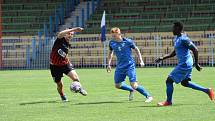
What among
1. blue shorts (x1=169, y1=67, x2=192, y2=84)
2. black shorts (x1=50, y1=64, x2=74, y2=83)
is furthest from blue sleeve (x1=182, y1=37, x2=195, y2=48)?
black shorts (x1=50, y1=64, x2=74, y2=83)

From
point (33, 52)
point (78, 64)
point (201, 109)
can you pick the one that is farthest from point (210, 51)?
point (201, 109)

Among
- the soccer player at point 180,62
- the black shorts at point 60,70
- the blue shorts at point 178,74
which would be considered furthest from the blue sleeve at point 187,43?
the black shorts at point 60,70

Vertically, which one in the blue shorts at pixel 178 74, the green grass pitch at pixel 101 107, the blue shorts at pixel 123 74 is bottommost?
the green grass pitch at pixel 101 107

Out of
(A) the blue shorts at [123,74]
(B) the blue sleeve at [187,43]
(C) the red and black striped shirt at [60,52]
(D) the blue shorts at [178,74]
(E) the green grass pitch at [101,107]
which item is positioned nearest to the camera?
(E) the green grass pitch at [101,107]

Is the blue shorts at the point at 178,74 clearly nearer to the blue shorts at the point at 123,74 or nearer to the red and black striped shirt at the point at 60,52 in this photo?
the blue shorts at the point at 123,74

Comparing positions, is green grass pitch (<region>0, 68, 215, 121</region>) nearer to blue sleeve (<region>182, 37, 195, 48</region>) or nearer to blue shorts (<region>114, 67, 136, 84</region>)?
blue shorts (<region>114, 67, 136, 84</region>)

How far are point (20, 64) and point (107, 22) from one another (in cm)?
660

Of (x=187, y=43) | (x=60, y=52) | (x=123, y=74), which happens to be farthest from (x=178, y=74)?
(x=60, y=52)

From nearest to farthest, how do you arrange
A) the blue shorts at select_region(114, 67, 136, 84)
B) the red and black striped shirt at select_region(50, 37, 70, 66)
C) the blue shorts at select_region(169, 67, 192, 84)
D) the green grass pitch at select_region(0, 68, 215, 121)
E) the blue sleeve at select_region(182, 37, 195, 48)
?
the green grass pitch at select_region(0, 68, 215, 121)
the blue sleeve at select_region(182, 37, 195, 48)
the blue shorts at select_region(169, 67, 192, 84)
the blue shorts at select_region(114, 67, 136, 84)
the red and black striped shirt at select_region(50, 37, 70, 66)

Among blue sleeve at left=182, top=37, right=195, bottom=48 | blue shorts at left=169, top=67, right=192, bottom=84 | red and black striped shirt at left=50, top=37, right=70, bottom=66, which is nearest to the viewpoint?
blue sleeve at left=182, top=37, right=195, bottom=48

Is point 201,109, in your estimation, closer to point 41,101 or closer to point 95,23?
point 41,101

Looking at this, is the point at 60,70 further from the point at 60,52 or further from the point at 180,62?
the point at 180,62

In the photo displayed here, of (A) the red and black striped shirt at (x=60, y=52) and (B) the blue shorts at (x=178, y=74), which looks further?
(A) the red and black striped shirt at (x=60, y=52)

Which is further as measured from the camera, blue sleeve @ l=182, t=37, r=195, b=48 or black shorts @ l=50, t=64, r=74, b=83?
black shorts @ l=50, t=64, r=74, b=83
